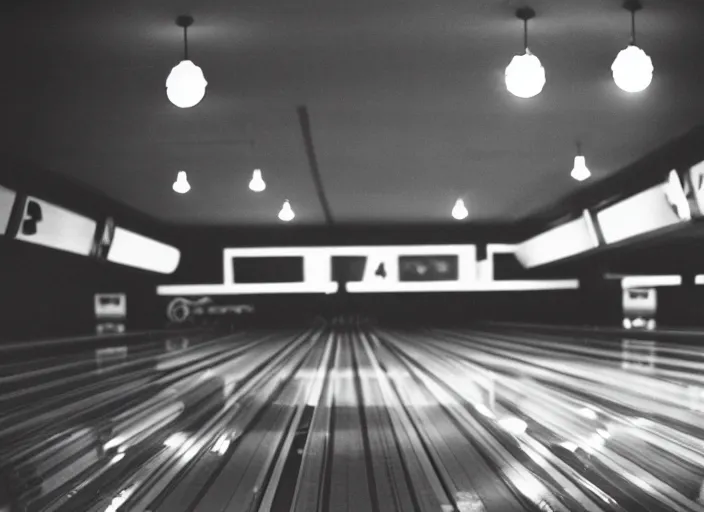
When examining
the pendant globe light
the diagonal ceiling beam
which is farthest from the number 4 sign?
the pendant globe light

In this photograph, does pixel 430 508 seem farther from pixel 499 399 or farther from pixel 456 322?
pixel 456 322

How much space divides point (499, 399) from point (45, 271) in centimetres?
724

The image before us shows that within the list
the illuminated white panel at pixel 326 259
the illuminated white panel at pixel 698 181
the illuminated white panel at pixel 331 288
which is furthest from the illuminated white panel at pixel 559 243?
the illuminated white panel at pixel 698 181

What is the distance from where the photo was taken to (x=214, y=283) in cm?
1120

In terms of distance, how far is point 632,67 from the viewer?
3367 mm

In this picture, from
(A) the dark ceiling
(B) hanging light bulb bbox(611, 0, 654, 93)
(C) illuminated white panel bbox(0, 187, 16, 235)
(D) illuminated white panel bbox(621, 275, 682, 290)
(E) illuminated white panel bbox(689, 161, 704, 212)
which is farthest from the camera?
(D) illuminated white panel bbox(621, 275, 682, 290)

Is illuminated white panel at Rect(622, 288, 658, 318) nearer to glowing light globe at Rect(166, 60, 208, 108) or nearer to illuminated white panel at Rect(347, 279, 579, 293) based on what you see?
illuminated white panel at Rect(347, 279, 579, 293)

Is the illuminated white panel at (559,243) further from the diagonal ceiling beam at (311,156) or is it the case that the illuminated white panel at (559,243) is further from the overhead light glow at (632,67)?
the overhead light glow at (632,67)

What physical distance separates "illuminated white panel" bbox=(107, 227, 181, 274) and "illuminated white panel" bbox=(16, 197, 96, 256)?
68cm

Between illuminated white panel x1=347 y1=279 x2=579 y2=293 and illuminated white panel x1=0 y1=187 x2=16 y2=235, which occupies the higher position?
illuminated white panel x1=0 y1=187 x2=16 y2=235

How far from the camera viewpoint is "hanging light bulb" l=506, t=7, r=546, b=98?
3.37 m

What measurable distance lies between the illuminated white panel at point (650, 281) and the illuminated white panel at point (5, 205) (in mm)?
8618

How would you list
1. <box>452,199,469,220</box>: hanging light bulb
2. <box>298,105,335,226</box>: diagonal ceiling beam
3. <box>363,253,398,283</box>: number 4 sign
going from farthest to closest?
1. <box>363,253,398,283</box>: number 4 sign
2. <box>452,199,469,220</box>: hanging light bulb
3. <box>298,105,335,226</box>: diagonal ceiling beam

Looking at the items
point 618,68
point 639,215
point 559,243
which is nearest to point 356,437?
point 618,68
